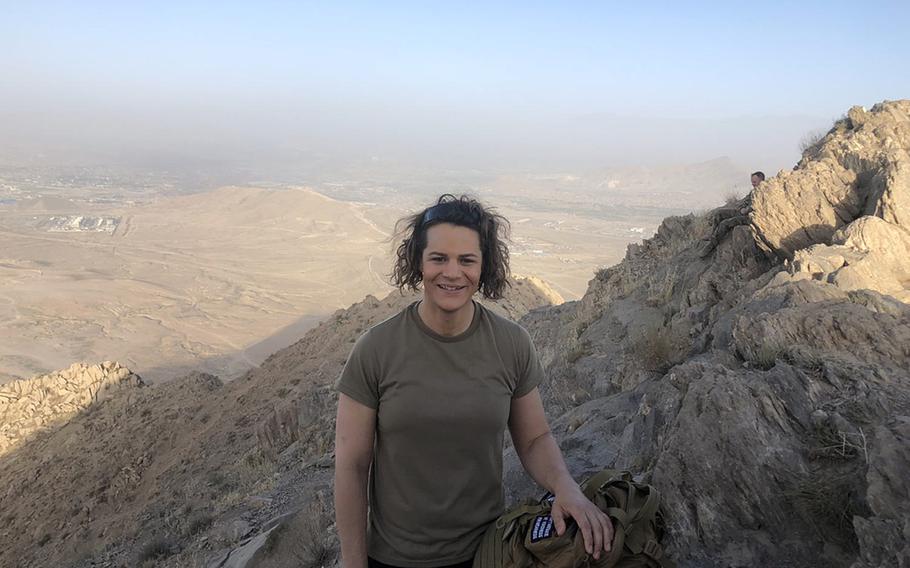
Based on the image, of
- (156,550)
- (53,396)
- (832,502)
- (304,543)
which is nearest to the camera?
(832,502)

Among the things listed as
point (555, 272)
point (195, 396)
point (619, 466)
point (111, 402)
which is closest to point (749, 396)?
point (619, 466)

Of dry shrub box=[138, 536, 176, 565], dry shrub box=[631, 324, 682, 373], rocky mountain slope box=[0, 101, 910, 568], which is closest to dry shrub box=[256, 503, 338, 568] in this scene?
rocky mountain slope box=[0, 101, 910, 568]

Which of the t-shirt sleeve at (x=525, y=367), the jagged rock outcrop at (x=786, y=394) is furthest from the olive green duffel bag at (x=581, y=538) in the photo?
the jagged rock outcrop at (x=786, y=394)

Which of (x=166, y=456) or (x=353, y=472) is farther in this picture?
(x=166, y=456)

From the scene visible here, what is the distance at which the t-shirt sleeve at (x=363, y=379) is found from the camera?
6.52 ft

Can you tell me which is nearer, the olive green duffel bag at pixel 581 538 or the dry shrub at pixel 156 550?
the olive green duffel bag at pixel 581 538

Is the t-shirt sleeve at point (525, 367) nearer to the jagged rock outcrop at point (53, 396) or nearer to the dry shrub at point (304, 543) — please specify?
the dry shrub at point (304, 543)

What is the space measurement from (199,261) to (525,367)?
201 ft

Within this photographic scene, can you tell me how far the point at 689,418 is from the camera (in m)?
2.71

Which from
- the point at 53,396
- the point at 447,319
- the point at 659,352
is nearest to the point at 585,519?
the point at 447,319

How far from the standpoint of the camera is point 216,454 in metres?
12.1

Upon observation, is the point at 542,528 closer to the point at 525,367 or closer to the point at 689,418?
the point at 525,367

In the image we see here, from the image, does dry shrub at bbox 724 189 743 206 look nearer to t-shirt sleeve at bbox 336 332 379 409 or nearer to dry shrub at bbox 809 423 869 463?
dry shrub at bbox 809 423 869 463

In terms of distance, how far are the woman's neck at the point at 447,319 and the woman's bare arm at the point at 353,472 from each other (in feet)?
1.13
